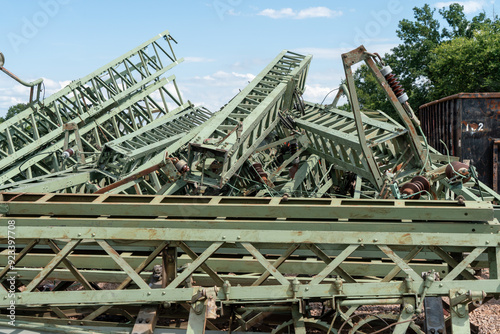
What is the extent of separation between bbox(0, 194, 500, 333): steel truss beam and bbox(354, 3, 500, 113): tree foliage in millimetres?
27101

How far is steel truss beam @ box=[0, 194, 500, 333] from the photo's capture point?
4910 mm

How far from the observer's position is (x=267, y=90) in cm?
1215

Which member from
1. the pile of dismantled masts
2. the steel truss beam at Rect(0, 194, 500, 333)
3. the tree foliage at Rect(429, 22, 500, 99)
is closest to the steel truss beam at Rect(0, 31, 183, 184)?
the pile of dismantled masts

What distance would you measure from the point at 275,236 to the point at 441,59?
103 feet

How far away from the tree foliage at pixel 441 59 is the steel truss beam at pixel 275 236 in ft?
88.9

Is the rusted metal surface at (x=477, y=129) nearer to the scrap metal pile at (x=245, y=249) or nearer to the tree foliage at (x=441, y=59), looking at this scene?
the scrap metal pile at (x=245, y=249)

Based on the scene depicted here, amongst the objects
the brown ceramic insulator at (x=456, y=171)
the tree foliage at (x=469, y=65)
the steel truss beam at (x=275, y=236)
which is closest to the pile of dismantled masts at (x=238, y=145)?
the brown ceramic insulator at (x=456, y=171)

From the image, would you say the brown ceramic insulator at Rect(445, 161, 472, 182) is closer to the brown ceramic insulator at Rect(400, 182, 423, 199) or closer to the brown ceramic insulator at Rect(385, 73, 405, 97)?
the brown ceramic insulator at Rect(400, 182, 423, 199)

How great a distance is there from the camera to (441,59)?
32812 millimetres

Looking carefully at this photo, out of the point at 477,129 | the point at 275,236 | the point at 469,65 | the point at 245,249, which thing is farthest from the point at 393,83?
the point at 469,65

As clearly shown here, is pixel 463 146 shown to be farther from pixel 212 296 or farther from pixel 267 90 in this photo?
pixel 212 296

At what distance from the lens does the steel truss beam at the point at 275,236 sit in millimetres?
4910

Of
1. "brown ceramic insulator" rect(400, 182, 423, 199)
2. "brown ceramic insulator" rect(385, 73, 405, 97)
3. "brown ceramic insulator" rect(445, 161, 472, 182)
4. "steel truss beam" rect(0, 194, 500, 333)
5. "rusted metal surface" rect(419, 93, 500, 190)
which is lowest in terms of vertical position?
"steel truss beam" rect(0, 194, 500, 333)

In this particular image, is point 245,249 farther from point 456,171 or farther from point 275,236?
point 456,171
